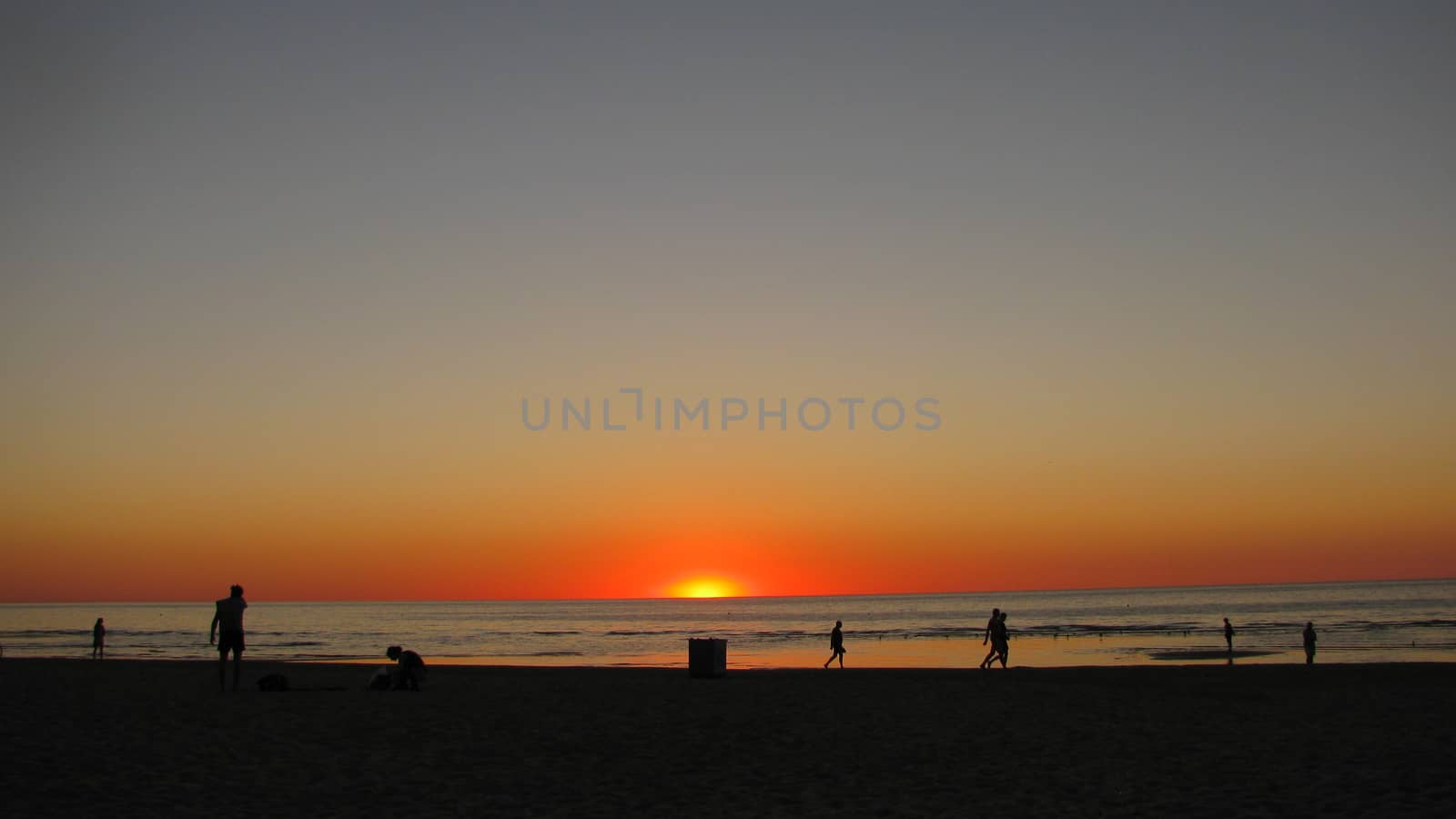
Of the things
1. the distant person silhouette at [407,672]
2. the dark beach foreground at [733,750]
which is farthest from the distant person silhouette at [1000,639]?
the distant person silhouette at [407,672]

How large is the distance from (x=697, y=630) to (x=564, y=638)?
2217 centimetres

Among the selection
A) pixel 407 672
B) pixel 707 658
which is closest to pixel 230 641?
pixel 407 672

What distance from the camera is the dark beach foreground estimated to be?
9.81 metres

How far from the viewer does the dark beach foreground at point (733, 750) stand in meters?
9.81

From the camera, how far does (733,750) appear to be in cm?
1329

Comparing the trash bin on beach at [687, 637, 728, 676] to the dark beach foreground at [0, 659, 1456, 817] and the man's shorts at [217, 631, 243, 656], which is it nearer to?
the dark beach foreground at [0, 659, 1456, 817]

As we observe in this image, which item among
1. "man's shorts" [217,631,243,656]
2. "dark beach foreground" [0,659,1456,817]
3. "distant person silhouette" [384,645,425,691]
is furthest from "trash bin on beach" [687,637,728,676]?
"man's shorts" [217,631,243,656]

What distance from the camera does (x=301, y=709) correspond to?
638 inches

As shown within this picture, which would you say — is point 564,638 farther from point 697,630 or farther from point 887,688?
point 887,688

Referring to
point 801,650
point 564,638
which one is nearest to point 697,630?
point 564,638

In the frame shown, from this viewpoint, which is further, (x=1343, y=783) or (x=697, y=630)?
(x=697, y=630)

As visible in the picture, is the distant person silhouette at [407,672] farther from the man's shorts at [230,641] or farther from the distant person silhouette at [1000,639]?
the distant person silhouette at [1000,639]

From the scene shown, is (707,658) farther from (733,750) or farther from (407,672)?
(733,750)

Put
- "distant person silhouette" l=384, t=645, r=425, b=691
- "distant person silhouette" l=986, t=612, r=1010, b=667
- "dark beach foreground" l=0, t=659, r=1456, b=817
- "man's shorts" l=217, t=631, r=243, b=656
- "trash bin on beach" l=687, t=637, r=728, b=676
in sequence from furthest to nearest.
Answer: "distant person silhouette" l=986, t=612, r=1010, b=667 → "trash bin on beach" l=687, t=637, r=728, b=676 → "distant person silhouette" l=384, t=645, r=425, b=691 → "man's shorts" l=217, t=631, r=243, b=656 → "dark beach foreground" l=0, t=659, r=1456, b=817
